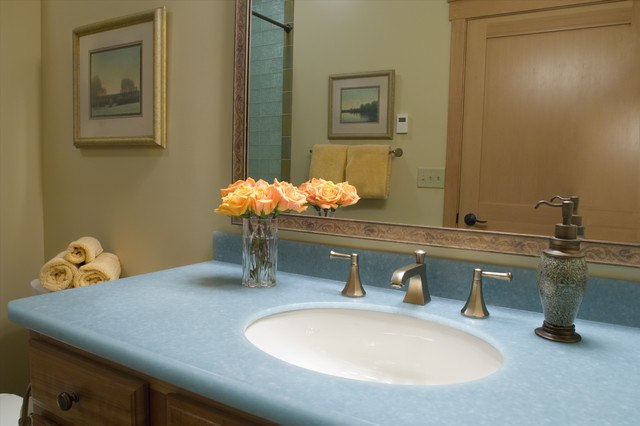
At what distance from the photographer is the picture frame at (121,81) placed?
148cm

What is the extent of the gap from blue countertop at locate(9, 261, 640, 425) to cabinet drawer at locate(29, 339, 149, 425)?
5 cm

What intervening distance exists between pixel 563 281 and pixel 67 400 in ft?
2.81

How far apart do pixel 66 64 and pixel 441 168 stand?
4.96ft

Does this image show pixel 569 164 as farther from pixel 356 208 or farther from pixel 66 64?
pixel 66 64

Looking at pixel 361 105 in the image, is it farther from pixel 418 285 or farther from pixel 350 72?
pixel 418 285

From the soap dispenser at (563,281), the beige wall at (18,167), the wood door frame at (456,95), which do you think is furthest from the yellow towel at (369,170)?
the beige wall at (18,167)

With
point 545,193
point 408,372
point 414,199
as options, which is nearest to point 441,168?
point 414,199

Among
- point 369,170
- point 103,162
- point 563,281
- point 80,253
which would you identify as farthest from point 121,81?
point 563,281

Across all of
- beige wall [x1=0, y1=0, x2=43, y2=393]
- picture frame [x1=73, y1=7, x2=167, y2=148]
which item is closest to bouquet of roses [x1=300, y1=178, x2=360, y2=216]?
picture frame [x1=73, y1=7, x2=167, y2=148]

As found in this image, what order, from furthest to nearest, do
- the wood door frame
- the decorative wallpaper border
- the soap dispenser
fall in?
the wood door frame
the decorative wallpaper border
the soap dispenser

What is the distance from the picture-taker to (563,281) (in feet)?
2.53

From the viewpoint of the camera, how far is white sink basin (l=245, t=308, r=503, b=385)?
2.82 ft

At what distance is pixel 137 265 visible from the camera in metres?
1.62

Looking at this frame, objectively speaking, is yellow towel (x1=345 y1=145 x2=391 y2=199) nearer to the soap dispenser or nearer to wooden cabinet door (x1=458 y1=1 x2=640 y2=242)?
wooden cabinet door (x1=458 y1=1 x2=640 y2=242)
